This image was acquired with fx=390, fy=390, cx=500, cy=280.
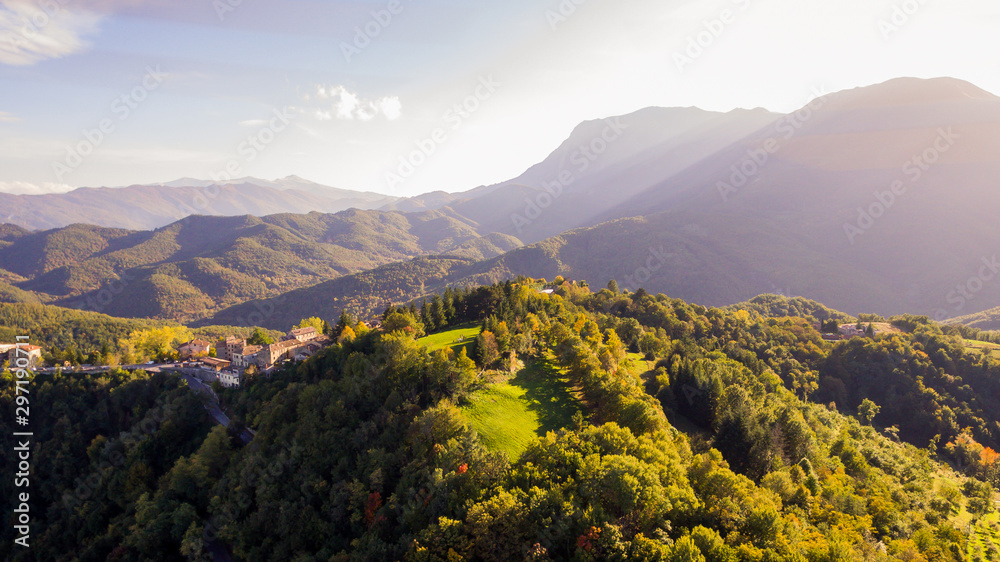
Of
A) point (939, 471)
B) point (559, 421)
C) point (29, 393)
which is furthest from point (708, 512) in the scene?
point (29, 393)

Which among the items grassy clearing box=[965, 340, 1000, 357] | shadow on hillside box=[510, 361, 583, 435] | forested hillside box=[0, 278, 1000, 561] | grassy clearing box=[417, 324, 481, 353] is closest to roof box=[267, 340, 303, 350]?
forested hillside box=[0, 278, 1000, 561]

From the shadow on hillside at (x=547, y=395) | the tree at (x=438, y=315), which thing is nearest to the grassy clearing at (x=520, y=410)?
the shadow on hillside at (x=547, y=395)

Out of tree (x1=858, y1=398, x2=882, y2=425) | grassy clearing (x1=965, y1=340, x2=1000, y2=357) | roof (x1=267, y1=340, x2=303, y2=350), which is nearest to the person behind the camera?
tree (x1=858, y1=398, x2=882, y2=425)

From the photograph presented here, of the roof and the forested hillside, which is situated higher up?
the roof

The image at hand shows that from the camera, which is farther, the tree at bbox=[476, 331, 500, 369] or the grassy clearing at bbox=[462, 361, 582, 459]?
the tree at bbox=[476, 331, 500, 369]

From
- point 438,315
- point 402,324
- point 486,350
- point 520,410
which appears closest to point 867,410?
point 520,410

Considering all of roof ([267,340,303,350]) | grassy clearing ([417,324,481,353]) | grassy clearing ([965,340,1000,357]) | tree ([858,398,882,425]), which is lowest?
grassy clearing ([965,340,1000,357])

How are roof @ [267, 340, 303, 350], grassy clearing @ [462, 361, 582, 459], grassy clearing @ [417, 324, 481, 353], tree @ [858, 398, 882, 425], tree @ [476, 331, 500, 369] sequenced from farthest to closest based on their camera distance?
1. roof @ [267, 340, 303, 350]
2. tree @ [858, 398, 882, 425]
3. grassy clearing @ [417, 324, 481, 353]
4. tree @ [476, 331, 500, 369]
5. grassy clearing @ [462, 361, 582, 459]

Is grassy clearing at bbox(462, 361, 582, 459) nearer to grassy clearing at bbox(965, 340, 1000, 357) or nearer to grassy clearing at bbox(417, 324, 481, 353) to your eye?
grassy clearing at bbox(417, 324, 481, 353)

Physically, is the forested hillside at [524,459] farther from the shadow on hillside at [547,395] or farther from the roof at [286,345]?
the roof at [286,345]
